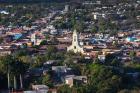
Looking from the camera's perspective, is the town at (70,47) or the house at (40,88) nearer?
the house at (40,88)

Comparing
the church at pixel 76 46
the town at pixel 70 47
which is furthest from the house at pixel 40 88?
the church at pixel 76 46

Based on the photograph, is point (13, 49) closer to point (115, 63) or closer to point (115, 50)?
point (115, 50)

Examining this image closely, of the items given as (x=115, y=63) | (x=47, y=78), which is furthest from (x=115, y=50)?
(x=47, y=78)

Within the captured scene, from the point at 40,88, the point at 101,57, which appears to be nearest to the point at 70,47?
the point at 101,57

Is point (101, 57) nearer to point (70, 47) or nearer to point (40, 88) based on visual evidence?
point (70, 47)

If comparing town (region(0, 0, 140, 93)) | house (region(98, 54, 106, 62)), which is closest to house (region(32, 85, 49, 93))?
town (region(0, 0, 140, 93))

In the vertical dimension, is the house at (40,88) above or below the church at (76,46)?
below

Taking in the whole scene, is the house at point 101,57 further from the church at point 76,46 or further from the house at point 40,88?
the house at point 40,88

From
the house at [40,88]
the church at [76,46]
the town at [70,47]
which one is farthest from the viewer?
the church at [76,46]
